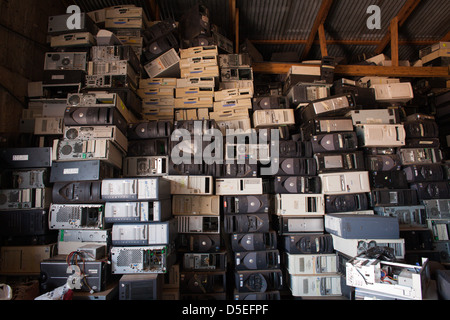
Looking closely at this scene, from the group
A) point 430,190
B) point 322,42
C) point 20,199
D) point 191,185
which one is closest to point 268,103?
point 191,185

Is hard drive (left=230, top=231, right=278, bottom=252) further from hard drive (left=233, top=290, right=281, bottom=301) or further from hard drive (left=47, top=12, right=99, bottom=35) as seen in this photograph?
hard drive (left=47, top=12, right=99, bottom=35)

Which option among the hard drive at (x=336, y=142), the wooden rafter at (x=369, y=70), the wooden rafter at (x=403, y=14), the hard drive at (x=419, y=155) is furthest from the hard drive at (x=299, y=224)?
the wooden rafter at (x=403, y=14)

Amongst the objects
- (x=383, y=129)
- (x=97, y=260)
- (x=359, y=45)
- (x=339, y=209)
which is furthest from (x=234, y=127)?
(x=359, y=45)

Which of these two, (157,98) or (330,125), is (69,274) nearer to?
(157,98)

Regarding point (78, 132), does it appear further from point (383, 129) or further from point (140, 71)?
point (383, 129)

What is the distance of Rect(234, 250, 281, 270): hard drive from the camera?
298 centimetres

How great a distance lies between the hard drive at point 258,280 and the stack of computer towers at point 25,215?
2092 mm

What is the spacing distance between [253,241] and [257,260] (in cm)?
22

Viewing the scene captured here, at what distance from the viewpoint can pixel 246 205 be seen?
3.10 metres

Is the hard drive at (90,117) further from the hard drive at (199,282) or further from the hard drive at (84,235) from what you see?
the hard drive at (199,282)

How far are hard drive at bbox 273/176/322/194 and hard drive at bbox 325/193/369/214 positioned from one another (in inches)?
7.4

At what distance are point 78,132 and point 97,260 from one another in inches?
54.0

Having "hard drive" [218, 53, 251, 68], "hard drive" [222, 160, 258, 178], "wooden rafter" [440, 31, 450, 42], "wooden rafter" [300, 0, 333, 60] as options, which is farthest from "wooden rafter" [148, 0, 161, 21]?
"wooden rafter" [440, 31, 450, 42]

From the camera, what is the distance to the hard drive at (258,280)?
114 inches
